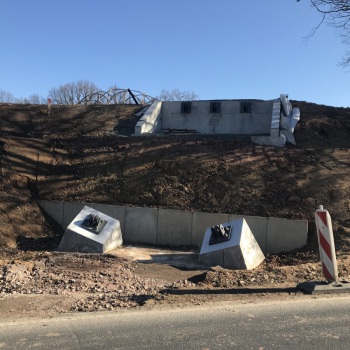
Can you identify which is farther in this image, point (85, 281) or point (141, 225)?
point (141, 225)

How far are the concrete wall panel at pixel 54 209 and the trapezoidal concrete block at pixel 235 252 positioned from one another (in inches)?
205

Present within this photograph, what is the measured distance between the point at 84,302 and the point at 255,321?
2.57m

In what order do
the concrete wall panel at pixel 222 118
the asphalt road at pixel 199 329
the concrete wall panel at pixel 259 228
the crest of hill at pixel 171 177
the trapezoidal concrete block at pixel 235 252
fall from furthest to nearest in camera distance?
1. the concrete wall panel at pixel 222 118
2. the crest of hill at pixel 171 177
3. the concrete wall panel at pixel 259 228
4. the trapezoidal concrete block at pixel 235 252
5. the asphalt road at pixel 199 329

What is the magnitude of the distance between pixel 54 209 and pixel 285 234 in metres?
7.01

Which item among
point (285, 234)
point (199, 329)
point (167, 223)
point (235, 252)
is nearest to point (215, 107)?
point (167, 223)

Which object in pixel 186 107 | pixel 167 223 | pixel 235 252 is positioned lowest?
pixel 235 252

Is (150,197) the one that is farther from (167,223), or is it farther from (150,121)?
(150,121)

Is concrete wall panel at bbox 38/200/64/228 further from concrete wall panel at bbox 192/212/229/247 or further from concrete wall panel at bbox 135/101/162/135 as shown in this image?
concrete wall panel at bbox 135/101/162/135

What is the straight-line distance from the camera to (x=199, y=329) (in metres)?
4.45

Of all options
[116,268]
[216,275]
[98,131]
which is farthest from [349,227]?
[98,131]

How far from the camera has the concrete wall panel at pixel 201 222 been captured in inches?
424

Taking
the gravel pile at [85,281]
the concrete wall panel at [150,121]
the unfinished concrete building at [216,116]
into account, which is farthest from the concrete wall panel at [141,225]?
the unfinished concrete building at [216,116]

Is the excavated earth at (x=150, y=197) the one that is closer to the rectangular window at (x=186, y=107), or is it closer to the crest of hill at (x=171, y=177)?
the crest of hill at (x=171, y=177)

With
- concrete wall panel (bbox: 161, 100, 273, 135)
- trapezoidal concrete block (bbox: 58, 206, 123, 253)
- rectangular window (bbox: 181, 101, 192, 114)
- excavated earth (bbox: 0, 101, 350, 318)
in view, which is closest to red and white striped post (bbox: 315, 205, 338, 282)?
excavated earth (bbox: 0, 101, 350, 318)
